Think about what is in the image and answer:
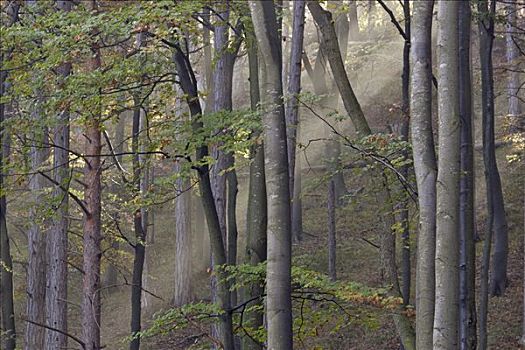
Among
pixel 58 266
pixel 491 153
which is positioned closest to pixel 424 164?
pixel 58 266

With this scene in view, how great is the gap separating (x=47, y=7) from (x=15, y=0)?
1064mm

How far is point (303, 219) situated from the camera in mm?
26516

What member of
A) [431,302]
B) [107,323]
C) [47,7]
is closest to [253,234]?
[431,302]

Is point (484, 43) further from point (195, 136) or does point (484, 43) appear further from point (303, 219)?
point (303, 219)

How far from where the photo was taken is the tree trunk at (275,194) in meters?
7.27

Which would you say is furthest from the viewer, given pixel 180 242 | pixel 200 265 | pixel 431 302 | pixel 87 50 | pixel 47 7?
pixel 200 265

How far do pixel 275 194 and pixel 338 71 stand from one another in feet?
12.5

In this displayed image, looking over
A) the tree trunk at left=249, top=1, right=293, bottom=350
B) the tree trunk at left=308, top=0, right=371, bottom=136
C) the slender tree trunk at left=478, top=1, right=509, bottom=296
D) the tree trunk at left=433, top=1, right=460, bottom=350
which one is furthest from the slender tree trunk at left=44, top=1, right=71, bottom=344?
the tree trunk at left=433, top=1, right=460, bottom=350

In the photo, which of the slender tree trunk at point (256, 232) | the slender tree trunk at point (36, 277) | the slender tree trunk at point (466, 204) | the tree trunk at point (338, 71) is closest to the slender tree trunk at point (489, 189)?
the tree trunk at point (338, 71)

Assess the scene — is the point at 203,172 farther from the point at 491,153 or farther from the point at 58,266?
the point at 491,153

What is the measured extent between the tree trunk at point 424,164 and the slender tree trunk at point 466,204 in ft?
5.73

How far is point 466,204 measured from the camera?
344 inches

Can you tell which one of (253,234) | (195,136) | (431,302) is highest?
(195,136)

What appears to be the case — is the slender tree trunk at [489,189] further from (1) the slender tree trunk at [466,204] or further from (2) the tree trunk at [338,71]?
(1) the slender tree trunk at [466,204]
